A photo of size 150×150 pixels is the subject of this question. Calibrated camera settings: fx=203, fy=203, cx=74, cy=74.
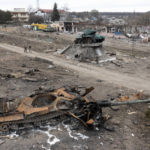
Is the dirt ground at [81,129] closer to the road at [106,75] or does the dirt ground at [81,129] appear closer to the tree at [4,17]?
the road at [106,75]

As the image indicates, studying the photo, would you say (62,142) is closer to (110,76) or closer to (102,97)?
(102,97)

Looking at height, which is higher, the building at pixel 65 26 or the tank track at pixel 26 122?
the building at pixel 65 26

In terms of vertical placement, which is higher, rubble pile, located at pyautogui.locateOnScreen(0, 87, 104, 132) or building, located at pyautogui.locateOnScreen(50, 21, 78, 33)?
building, located at pyautogui.locateOnScreen(50, 21, 78, 33)

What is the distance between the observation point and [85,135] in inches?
338

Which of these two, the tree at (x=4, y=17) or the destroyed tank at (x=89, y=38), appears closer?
the destroyed tank at (x=89, y=38)

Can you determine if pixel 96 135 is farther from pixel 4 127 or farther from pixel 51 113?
pixel 4 127

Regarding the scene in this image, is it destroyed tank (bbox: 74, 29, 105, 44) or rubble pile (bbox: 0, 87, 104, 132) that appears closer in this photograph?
rubble pile (bbox: 0, 87, 104, 132)

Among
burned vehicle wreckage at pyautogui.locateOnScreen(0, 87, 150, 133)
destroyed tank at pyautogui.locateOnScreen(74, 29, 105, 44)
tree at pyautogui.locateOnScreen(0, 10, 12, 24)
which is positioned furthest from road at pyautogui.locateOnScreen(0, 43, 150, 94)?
tree at pyautogui.locateOnScreen(0, 10, 12, 24)

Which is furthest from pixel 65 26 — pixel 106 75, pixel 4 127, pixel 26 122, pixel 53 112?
→ pixel 4 127

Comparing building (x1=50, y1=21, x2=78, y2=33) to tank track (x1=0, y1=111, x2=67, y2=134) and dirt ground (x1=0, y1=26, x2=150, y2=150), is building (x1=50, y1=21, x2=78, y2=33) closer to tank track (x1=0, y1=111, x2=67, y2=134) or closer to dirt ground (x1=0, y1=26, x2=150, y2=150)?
dirt ground (x1=0, y1=26, x2=150, y2=150)

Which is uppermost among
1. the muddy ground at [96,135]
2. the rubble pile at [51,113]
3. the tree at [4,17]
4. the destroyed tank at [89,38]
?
the tree at [4,17]

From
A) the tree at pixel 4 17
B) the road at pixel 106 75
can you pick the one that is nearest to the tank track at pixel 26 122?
the road at pixel 106 75

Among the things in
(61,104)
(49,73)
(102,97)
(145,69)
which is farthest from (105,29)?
(61,104)

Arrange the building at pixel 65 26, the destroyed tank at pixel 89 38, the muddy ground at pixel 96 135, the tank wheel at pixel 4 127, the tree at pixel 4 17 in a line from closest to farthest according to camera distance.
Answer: the muddy ground at pixel 96 135
the tank wheel at pixel 4 127
the destroyed tank at pixel 89 38
the building at pixel 65 26
the tree at pixel 4 17
